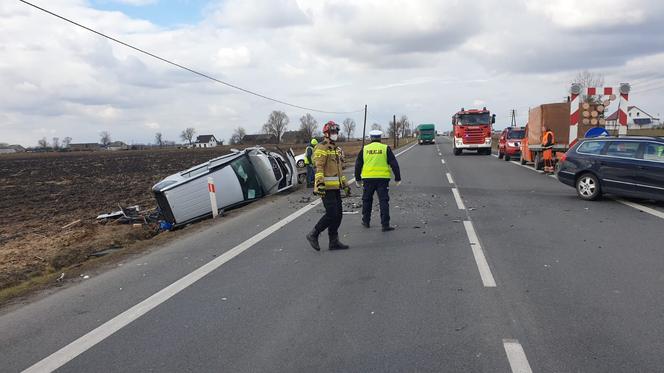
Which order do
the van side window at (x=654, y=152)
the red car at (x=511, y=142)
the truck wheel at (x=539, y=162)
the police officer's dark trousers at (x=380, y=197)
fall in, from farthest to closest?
the red car at (x=511, y=142) < the truck wheel at (x=539, y=162) < the van side window at (x=654, y=152) < the police officer's dark trousers at (x=380, y=197)

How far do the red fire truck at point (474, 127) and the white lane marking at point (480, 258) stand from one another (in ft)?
82.4

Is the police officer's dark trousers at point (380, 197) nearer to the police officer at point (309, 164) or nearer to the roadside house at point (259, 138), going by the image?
the police officer at point (309, 164)

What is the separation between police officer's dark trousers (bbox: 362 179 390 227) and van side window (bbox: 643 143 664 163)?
226 inches

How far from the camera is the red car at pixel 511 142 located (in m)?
26.3

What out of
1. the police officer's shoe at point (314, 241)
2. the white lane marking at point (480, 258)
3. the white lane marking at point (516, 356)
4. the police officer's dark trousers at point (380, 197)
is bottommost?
the white lane marking at point (480, 258)

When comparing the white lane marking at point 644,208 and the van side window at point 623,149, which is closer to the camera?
the white lane marking at point 644,208

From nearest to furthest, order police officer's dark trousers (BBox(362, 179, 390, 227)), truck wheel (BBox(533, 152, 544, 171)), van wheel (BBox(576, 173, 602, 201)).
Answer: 1. police officer's dark trousers (BBox(362, 179, 390, 227))
2. van wheel (BBox(576, 173, 602, 201))
3. truck wheel (BBox(533, 152, 544, 171))

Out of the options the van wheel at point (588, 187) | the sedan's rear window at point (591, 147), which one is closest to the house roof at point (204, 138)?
the sedan's rear window at point (591, 147)

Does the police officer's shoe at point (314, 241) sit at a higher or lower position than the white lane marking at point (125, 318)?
higher

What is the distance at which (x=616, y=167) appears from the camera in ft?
35.6

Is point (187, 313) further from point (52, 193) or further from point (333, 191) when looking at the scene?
point (52, 193)

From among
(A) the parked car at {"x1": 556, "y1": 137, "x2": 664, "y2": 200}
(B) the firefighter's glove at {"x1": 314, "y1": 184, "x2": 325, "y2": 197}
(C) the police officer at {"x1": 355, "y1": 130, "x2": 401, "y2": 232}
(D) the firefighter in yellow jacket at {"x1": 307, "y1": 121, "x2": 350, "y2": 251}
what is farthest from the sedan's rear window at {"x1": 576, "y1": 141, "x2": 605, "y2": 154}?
(B) the firefighter's glove at {"x1": 314, "y1": 184, "x2": 325, "y2": 197}

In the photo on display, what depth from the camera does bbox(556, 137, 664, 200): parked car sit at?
1015 cm

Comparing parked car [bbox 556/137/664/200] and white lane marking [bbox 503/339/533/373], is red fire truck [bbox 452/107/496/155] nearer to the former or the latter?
parked car [bbox 556/137/664/200]
